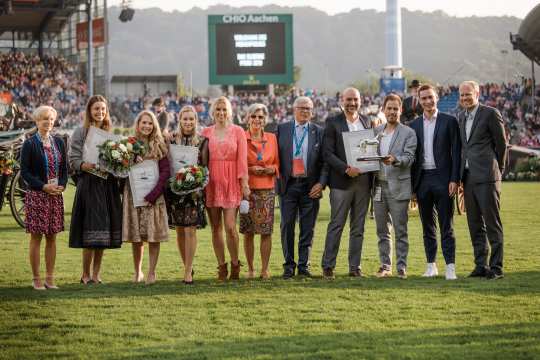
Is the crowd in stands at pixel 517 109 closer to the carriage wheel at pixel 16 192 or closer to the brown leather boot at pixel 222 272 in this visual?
the carriage wheel at pixel 16 192

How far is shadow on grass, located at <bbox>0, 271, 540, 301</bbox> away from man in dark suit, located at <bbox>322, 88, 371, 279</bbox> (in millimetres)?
271

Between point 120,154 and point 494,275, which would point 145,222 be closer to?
point 120,154

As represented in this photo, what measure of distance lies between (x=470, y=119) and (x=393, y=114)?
30.7 inches

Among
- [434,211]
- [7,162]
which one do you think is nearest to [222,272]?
[434,211]

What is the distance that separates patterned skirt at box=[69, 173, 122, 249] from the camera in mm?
9688

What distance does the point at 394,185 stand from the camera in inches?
400

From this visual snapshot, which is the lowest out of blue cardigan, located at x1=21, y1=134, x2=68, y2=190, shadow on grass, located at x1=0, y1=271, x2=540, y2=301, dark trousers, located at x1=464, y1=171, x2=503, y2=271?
shadow on grass, located at x1=0, y1=271, x2=540, y2=301

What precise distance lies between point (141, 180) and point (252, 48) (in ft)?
140

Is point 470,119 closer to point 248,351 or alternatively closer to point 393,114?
point 393,114

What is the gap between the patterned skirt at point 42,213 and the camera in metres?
9.63

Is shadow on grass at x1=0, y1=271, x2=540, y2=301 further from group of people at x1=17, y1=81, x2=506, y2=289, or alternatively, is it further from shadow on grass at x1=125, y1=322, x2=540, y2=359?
shadow on grass at x1=125, y1=322, x2=540, y2=359

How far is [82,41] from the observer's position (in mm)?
53781

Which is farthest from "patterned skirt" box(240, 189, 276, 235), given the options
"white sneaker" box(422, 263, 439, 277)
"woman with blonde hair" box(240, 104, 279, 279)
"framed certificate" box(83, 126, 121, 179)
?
"white sneaker" box(422, 263, 439, 277)

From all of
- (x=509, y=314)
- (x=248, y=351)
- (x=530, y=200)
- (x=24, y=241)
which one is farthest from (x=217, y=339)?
(x=530, y=200)
